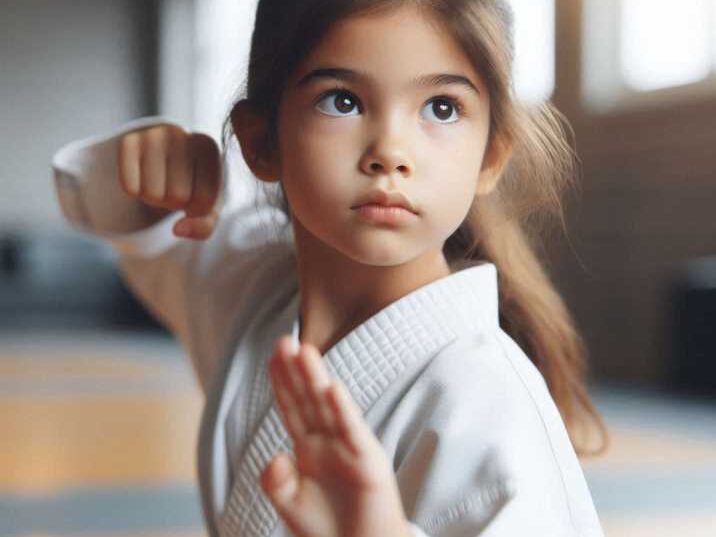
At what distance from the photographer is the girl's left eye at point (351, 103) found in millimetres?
827

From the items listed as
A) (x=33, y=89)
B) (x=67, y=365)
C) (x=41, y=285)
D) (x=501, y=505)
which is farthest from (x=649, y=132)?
(x=33, y=89)

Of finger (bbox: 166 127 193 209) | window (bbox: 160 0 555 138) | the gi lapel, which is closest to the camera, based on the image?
the gi lapel

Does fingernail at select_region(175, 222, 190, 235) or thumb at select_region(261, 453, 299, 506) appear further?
fingernail at select_region(175, 222, 190, 235)

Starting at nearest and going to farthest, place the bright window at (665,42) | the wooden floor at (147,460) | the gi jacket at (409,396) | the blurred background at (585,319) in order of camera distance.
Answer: the gi jacket at (409,396), the wooden floor at (147,460), the blurred background at (585,319), the bright window at (665,42)

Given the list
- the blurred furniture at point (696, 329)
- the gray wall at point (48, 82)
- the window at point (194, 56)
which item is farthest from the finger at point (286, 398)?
the gray wall at point (48, 82)

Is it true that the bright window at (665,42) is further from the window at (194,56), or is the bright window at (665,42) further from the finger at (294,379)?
the window at (194,56)

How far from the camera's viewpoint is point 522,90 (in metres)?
0.97

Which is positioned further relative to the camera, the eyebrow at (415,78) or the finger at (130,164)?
the finger at (130,164)

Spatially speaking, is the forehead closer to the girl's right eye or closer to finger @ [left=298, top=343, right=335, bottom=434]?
the girl's right eye

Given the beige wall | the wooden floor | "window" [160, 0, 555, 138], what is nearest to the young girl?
the wooden floor

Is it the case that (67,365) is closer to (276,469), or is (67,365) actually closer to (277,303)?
(277,303)

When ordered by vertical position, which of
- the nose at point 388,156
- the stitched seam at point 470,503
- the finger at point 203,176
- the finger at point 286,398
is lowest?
the stitched seam at point 470,503

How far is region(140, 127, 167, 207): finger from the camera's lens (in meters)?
1.09

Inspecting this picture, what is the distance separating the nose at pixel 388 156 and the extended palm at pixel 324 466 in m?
0.17
